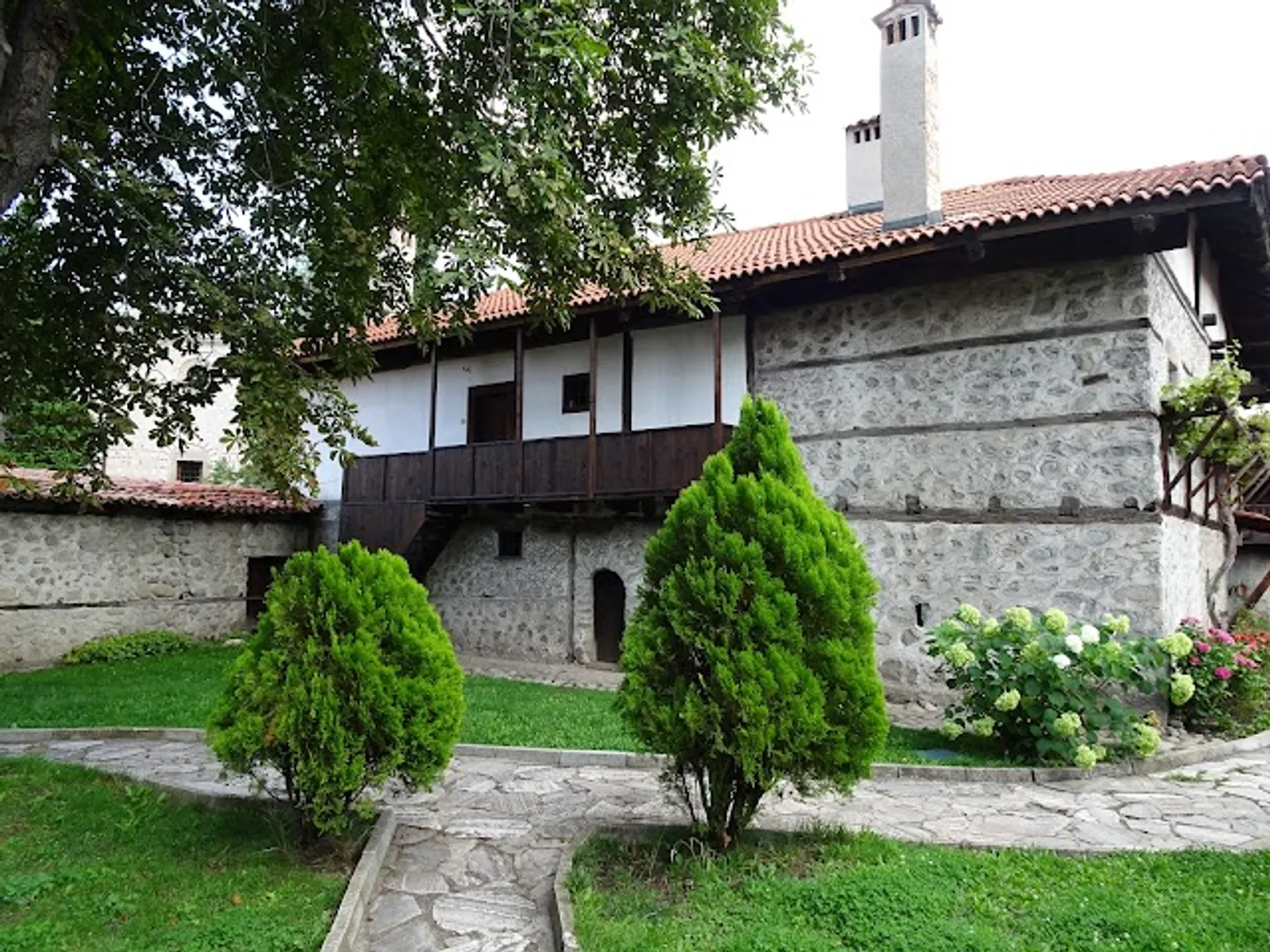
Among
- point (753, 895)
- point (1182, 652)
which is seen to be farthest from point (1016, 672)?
point (753, 895)

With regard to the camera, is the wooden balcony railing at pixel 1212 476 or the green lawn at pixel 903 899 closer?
the green lawn at pixel 903 899

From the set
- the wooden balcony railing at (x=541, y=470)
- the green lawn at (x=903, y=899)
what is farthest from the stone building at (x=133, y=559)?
the green lawn at (x=903, y=899)

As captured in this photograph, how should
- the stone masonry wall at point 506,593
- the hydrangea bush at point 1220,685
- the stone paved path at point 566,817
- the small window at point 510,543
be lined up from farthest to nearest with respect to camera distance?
the small window at point 510,543, the stone masonry wall at point 506,593, the hydrangea bush at point 1220,685, the stone paved path at point 566,817

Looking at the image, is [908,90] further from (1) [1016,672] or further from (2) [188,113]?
(2) [188,113]

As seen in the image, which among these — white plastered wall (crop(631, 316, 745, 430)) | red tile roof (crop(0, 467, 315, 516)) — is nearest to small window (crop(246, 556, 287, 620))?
red tile roof (crop(0, 467, 315, 516))

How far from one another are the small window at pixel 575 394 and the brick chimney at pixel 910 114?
4479mm

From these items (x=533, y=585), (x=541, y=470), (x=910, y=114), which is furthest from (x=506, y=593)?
(x=910, y=114)

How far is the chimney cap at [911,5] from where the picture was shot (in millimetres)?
9719

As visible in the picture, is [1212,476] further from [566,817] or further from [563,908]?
[563,908]

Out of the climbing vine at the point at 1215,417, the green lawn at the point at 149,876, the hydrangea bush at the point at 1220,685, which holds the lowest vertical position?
the green lawn at the point at 149,876

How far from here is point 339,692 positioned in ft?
12.1

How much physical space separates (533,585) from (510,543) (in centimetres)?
82

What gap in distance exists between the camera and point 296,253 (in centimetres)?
554

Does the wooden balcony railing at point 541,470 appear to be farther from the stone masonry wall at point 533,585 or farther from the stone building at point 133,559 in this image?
the stone building at point 133,559
